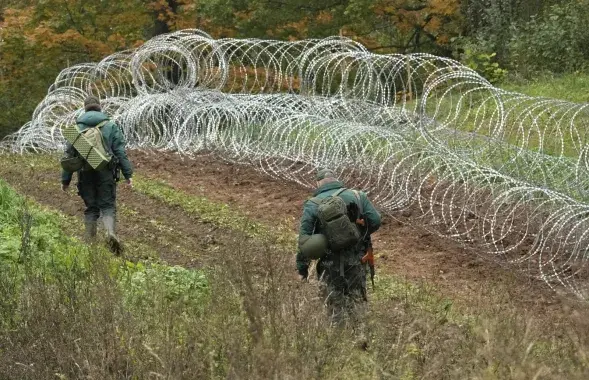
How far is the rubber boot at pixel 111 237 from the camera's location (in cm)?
1081

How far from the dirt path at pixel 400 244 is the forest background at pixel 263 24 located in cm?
822

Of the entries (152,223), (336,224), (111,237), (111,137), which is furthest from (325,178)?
(152,223)

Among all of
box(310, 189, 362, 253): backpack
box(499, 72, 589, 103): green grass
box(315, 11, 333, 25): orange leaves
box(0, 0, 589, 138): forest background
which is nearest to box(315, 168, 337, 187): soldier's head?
box(310, 189, 362, 253): backpack

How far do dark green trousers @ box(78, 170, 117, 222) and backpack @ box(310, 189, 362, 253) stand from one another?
399 centimetres

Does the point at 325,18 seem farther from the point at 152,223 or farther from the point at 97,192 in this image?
the point at 97,192

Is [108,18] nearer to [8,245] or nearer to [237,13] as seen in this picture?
[237,13]

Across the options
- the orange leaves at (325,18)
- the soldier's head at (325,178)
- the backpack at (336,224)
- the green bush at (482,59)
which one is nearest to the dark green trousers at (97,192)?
the soldier's head at (325,178)

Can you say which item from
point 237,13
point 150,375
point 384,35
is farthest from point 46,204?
point 384,35

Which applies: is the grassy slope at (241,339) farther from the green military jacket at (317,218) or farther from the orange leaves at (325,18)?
the orange leaves at (325,18)

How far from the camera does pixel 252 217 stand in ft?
49.4

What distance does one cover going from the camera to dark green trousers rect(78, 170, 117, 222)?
11.4m

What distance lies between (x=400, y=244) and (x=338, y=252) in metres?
5.21

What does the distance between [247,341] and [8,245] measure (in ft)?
12.6

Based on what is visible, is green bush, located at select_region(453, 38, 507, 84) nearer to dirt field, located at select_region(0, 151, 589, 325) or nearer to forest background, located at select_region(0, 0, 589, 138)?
forest background, located at select_region(0, 0, 589, 138)
